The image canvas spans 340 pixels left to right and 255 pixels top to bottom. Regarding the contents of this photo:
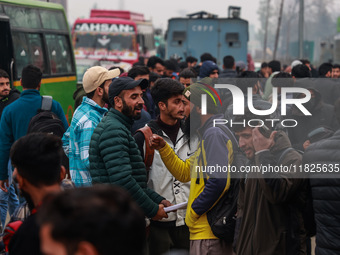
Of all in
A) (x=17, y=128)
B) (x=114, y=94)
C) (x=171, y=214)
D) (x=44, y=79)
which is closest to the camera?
(x=114, y=94)

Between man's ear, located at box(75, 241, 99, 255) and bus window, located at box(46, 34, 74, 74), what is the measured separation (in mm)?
11832

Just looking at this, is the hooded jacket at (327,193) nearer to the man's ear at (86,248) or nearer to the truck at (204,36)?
the man's ear at (86,248)

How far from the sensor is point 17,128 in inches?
276

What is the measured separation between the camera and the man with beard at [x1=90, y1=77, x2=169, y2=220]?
4.54 meters

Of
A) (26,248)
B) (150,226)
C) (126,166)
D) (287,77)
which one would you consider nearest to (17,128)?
(150,226)

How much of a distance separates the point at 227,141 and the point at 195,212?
20.5 inches

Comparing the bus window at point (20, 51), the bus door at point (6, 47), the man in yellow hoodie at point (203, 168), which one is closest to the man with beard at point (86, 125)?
the man in yellow hoodie at point (203, 168)

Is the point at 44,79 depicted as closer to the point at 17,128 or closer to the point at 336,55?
the point at 17,128

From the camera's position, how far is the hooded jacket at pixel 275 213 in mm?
4121

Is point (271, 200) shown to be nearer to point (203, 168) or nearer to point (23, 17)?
point (203, 168)

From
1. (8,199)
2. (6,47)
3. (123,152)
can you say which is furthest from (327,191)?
(6,47)

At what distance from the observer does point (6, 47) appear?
10977 millimetres

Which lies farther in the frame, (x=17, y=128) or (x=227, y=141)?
(x=17, y=128)

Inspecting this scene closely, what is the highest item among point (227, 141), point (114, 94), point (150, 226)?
point (114, 94)
